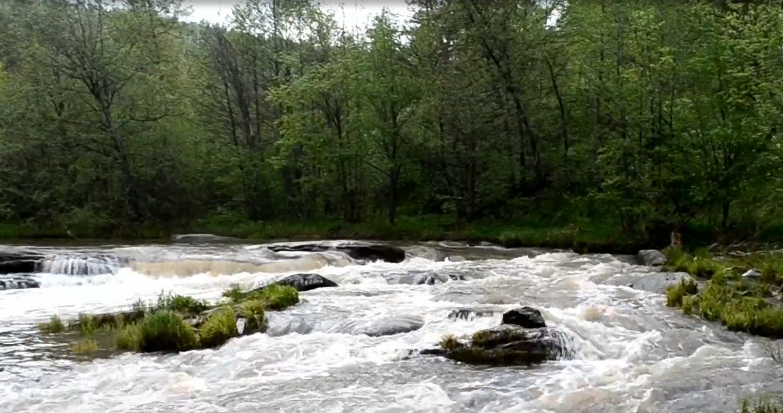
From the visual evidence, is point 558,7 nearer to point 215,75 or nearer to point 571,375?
point 215,75

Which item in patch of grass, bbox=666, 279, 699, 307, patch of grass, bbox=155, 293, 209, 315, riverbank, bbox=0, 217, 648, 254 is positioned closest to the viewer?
patch of grass, bbox=155, 293, 209, 315

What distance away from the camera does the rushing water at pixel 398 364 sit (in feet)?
29.6

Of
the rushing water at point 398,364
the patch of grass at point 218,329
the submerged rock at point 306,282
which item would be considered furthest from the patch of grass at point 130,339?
the submerged rock at point 306,282

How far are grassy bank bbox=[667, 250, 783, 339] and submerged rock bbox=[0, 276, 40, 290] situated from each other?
16.5 meters

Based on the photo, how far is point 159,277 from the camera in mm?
21469

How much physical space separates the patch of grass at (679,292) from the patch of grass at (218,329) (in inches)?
350

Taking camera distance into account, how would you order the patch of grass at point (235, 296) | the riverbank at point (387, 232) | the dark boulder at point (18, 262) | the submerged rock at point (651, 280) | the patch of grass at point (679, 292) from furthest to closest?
the riverbank at point (387, 232) < the dark boulder at point (18, 262) < the submerged rock at point (651, 280) < the patch of grass at point (235, 296) < the patch of grass at point (679, 292)

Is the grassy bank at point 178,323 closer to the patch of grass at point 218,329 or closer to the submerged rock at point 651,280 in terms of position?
the patch of grass at point 218,329

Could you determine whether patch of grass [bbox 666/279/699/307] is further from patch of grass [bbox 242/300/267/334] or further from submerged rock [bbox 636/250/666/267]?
patch of grass [bbox 242/300/267/334]

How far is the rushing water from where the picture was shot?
902 centimetres

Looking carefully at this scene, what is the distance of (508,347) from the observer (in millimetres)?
10945

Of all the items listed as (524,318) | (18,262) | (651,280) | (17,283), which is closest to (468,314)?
(524,318)

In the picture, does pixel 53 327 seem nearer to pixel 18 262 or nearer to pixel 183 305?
pixel 183 305

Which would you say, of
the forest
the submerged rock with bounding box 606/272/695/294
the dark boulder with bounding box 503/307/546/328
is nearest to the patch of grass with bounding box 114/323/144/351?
the dark boulder with bounding box 503/307/546/328
